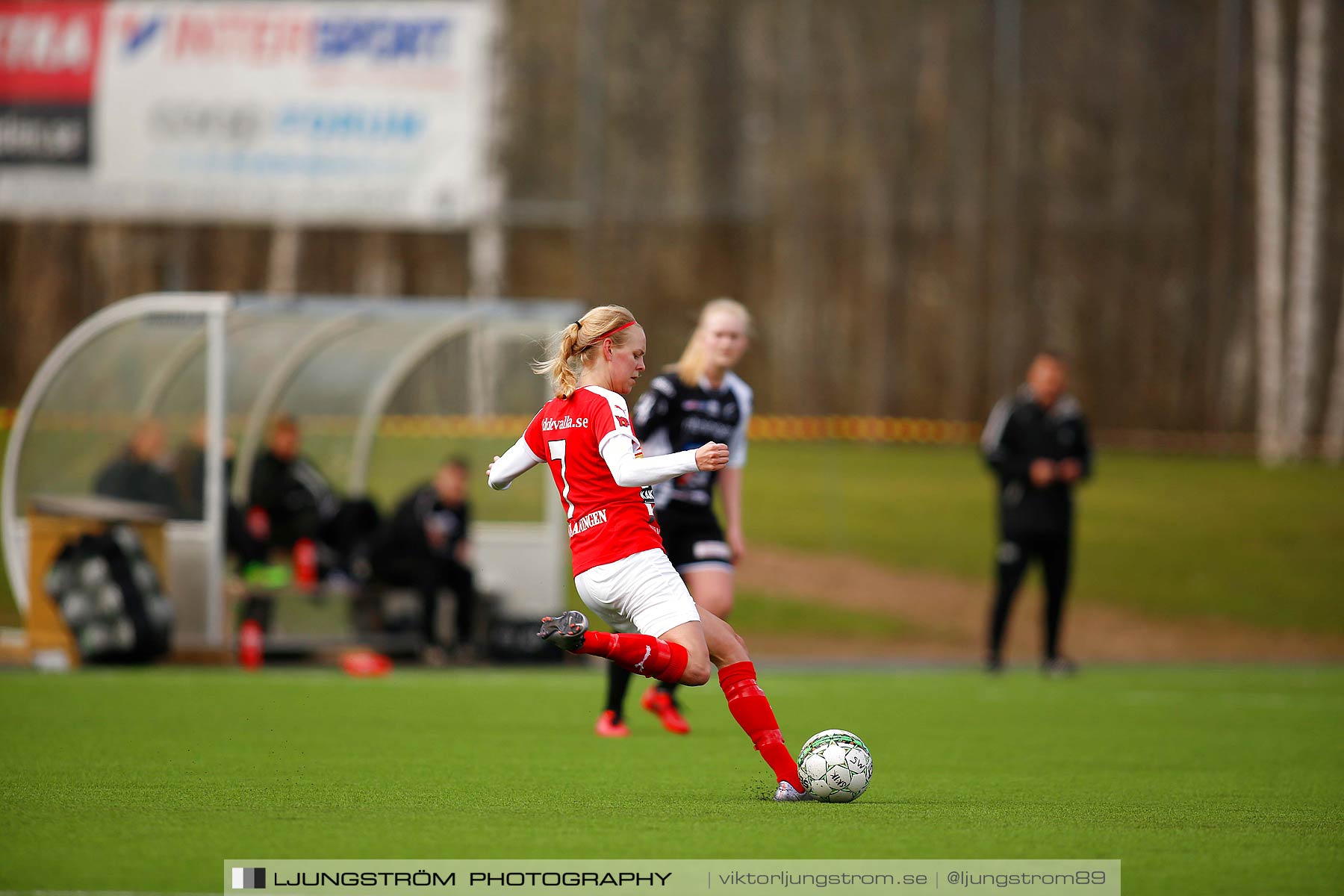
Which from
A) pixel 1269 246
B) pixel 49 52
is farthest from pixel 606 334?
pixel 1269 246

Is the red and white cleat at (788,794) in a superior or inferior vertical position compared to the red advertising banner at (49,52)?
inferior

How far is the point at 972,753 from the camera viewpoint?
27.5ft

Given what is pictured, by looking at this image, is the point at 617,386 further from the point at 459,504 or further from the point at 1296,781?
the point at 459,504

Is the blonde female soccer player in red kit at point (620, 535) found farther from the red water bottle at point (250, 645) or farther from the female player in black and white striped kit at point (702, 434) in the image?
the red water bottle at point (250, 645)

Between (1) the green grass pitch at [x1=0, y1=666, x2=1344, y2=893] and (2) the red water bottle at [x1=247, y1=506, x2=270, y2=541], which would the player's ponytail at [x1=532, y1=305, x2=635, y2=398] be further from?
(2) the red water bottle at [x1=247, y1=506, x2=270, y2=541]

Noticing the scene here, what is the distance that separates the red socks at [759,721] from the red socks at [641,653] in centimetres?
25

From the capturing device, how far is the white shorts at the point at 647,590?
20.6ft

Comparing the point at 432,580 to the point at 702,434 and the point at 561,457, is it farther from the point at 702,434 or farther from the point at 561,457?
the point at 561,457

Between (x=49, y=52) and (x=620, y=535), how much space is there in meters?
16.8

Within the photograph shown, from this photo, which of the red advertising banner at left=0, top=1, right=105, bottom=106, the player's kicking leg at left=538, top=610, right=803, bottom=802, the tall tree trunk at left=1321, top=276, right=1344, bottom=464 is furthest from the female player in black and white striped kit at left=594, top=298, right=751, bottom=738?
the tall tree trunk at left=1321, top=276, right=1344, bottom=464

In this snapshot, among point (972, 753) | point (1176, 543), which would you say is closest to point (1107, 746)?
point (972, 753)

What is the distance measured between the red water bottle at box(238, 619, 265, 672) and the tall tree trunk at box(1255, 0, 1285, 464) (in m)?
14.0

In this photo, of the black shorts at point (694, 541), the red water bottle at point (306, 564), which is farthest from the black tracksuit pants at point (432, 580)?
the black shorts at point (694, 541)

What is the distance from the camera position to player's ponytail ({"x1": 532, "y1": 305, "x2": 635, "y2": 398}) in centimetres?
634
